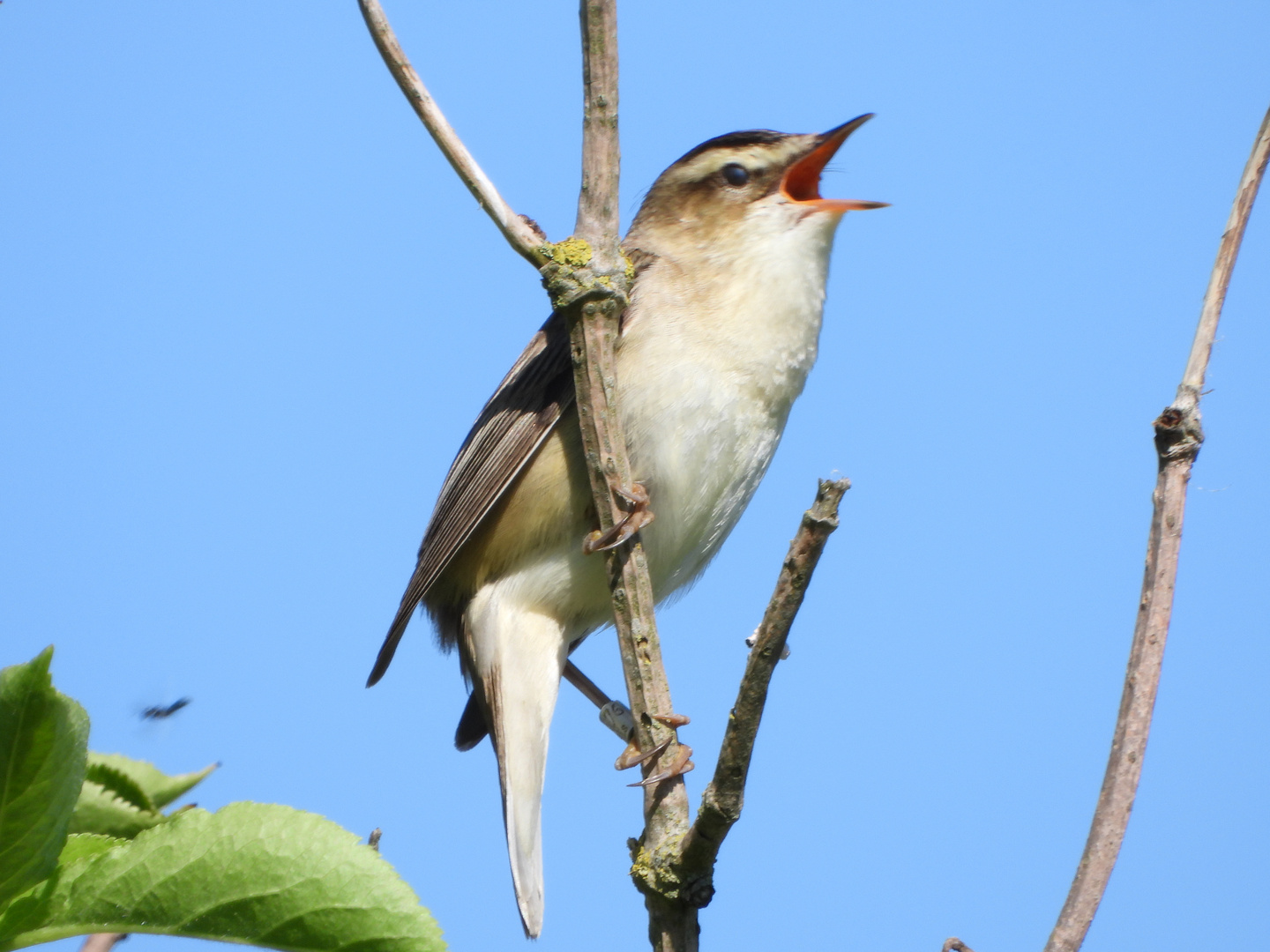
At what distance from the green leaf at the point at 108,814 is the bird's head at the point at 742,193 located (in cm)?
324

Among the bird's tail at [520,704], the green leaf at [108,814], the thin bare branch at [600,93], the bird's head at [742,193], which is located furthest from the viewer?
the bird's head at [742,193]

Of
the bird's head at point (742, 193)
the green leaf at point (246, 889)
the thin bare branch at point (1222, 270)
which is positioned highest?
the bird's head at point (742, 193)

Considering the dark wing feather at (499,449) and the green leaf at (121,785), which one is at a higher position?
the dark wing feather at (499,449)

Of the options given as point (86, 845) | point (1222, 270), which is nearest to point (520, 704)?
point (86, 845)

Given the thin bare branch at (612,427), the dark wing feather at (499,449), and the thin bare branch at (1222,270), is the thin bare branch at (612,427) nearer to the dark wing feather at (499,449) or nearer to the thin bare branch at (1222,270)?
the dark wing feather at (499,449)

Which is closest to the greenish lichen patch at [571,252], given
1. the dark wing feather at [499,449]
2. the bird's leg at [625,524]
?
the bird's leg at [625,524]

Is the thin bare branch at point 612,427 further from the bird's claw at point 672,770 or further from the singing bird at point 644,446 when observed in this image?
the singing bird at point 644,446

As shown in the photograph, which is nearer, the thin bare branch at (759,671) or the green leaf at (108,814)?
the green leaf at (108,814)

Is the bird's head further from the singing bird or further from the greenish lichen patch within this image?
the greenish lichen patch

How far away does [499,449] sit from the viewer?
4.39 m

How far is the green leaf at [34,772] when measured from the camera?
155 cm

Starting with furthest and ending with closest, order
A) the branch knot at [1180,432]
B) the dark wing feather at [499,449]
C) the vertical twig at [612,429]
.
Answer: the dark wing feather at [499,449] → the vertical twig at [612,429] → the branch knot at [1180,432]

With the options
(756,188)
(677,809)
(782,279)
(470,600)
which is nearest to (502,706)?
(470,600)

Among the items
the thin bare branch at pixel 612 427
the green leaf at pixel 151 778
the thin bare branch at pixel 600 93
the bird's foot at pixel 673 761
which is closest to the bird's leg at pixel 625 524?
the thin bare branch at pixel 612 427
